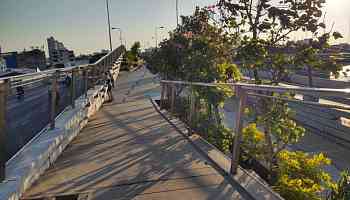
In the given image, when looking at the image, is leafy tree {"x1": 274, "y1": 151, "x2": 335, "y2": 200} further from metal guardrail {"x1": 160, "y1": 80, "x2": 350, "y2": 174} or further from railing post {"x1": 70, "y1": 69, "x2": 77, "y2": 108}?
railing post {"x1": 70, "y1": 69, "x2": 77, "y2": 108}

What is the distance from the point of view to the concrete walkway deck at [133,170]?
354 cm

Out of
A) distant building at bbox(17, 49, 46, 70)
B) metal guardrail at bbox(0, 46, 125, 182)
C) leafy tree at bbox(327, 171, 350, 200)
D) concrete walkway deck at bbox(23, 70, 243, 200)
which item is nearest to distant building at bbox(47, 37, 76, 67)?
distant building at bbox(17, 49, 46, 70)

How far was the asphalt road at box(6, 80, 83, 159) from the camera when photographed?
15.1 ft

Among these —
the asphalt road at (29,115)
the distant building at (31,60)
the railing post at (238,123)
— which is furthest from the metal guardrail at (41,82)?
the distant building at (31,60)

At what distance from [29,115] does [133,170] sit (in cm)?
238

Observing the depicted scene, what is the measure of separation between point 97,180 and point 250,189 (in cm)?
173

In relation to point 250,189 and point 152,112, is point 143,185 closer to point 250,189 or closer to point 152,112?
point 250,189

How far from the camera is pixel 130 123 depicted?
25.6ft

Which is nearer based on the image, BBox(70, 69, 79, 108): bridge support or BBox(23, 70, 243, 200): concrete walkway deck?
BBox(23, 70, 243, 200): concrete walkway deck

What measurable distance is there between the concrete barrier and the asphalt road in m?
0.12

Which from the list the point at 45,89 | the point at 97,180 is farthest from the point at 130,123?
the point at 97,180

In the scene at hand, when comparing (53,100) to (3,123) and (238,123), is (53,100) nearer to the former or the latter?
(3,123)

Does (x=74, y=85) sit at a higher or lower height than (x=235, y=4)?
lower

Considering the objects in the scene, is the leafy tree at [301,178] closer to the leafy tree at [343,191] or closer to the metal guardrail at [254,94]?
the leafy tree at [343,191]
